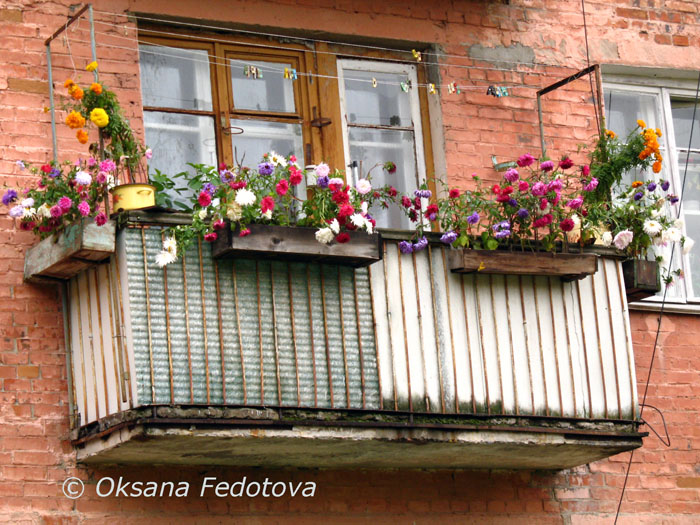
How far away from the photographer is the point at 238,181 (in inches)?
294

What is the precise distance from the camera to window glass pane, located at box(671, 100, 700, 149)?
399 inches

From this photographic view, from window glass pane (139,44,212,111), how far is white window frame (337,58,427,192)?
0.88 meters

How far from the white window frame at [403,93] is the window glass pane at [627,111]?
4.74 feet

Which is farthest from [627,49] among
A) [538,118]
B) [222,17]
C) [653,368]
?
[222,17]

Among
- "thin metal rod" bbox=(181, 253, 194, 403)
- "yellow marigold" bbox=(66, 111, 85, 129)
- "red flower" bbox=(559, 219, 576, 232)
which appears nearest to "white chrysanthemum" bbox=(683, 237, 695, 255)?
"red flower" bbox=(559, 219, 576, 232)

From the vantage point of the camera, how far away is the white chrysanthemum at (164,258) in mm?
7281

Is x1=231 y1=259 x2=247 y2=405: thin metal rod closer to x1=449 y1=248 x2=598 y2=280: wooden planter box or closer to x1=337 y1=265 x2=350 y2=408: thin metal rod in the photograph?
x1=337 y1=265 x2=350 y2=408: thin metal rod

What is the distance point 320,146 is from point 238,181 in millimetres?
1560

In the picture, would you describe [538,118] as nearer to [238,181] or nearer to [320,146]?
[320,146]

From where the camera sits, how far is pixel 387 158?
30.2 feet

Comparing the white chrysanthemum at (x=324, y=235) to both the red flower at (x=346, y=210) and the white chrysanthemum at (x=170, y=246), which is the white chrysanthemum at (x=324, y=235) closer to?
the red flower at (x=346, y=210)

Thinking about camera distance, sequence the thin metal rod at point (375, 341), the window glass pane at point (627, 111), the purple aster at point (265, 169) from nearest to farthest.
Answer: the purple aster at point (265, 169) → the thin metal rod at point (375, 341) → the window glass pane at point (627, 111)

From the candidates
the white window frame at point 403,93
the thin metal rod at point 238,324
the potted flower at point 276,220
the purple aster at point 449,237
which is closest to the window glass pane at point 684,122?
the white window frame at point 403,93

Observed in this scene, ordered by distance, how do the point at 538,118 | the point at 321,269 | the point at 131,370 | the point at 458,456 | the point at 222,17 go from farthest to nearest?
the point at 538,118
the point at 222,17
the point at 458,456
the point at 321,269
the point at 131,370
